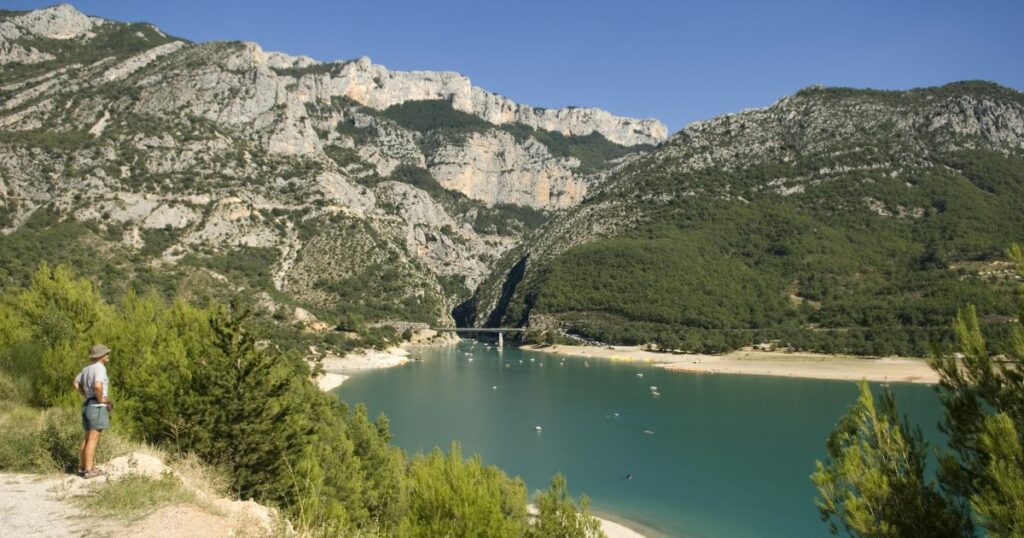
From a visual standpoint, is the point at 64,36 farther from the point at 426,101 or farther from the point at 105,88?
the point at 426,101

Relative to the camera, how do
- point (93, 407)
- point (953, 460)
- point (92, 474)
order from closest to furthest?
1. point (92, 474)
2. point (93, 407)
3. point (953, 460)

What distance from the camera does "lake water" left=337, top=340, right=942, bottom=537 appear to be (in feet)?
94.0

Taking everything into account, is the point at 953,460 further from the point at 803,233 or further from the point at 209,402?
the point at 803,233

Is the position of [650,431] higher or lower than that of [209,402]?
lower

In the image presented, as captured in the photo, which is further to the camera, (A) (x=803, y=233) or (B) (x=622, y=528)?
(A) (x=803, y=233)

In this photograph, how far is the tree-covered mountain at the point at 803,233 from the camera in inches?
3275

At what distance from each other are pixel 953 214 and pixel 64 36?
159034 millimetres

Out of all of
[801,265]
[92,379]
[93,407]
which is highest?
[801,265]

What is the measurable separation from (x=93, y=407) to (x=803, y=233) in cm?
11068

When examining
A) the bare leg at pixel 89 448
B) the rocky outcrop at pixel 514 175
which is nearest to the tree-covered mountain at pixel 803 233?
the rocky outcrop at pixel 514 175

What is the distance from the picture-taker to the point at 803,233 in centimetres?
10362

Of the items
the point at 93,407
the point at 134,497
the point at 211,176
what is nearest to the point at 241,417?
the point at 93,407

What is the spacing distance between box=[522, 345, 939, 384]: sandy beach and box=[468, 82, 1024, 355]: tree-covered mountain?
2.83 m

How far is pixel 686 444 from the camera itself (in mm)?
40406
